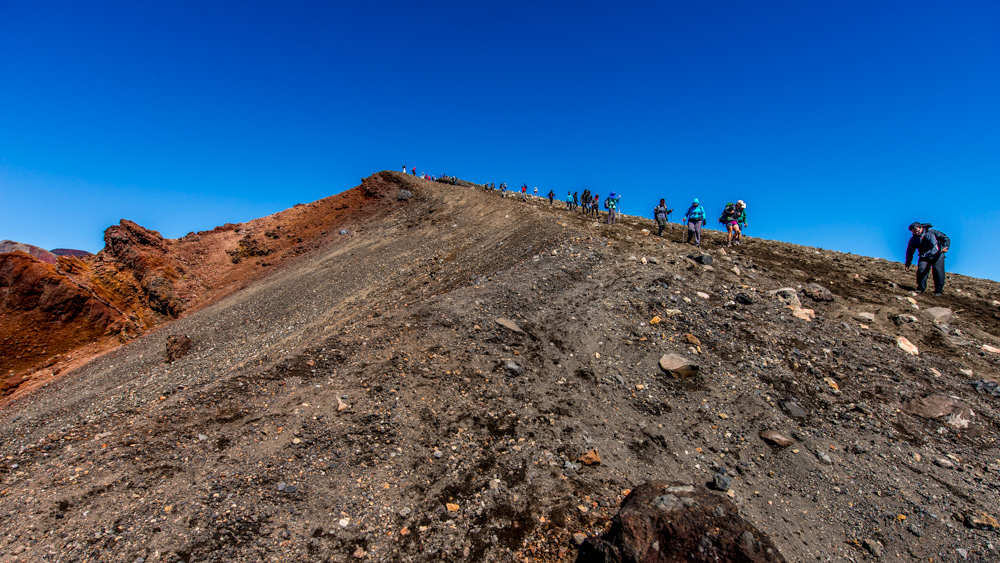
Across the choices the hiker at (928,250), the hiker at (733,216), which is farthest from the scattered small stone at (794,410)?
the hiker at (733,216)

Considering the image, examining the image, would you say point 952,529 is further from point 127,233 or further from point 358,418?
point 127,233

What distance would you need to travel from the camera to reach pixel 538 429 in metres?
7.11

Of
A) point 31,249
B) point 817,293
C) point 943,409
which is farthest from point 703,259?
point 31,249

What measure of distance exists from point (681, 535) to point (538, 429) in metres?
3.28

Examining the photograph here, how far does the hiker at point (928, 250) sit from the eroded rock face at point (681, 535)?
42.9 ft

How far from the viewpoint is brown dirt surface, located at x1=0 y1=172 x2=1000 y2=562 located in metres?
5.18

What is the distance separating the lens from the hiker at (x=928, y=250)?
11789 millimetres

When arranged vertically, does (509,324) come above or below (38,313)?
below

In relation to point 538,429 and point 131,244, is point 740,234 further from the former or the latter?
point 131,244

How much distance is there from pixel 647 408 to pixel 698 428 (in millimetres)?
923

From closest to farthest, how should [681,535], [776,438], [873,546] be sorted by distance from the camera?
[681,535] → [873,546] → [776,438]

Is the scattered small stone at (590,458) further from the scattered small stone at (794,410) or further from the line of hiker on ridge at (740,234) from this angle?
the line of hiker on ridge at (740,234)

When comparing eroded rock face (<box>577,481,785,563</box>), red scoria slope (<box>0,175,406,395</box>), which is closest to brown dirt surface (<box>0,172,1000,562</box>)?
eroded rock face (<box>577,481,785,563</box>)

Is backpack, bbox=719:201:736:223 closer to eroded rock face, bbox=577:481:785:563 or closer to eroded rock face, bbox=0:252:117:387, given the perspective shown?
eroded rock face, bbox=577:481:785:563
